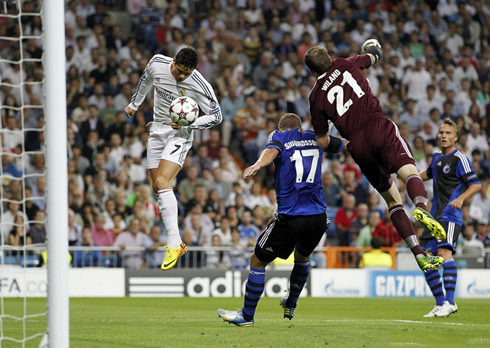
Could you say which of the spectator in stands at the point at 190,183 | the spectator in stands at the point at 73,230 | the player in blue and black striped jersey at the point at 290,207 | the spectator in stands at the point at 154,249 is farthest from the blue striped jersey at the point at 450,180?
the spectator in stands at the point at 73,230

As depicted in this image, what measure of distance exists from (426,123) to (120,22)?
26.2 feet

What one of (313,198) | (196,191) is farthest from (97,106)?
(313,198)

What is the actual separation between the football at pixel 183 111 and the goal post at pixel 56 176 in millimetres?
3817

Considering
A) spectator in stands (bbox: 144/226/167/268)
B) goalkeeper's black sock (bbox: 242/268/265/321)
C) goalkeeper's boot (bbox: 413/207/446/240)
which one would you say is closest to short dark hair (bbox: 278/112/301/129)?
goalkeeper's black sock (bbox: 242/268/265/321)

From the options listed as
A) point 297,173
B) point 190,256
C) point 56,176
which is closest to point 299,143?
point 297,173

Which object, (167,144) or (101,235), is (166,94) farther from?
(101,235)

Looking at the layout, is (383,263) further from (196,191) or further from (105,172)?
(105,172)

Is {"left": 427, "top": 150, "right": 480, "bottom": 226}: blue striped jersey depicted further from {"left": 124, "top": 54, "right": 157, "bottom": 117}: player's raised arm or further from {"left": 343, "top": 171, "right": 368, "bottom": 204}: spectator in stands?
{"left": 343, "top": 171, "right": 368, "bottom": 204}: spectator in stands

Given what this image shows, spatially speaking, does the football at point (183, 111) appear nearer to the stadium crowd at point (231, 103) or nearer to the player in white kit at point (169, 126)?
the player in white kit at point (169, 126)

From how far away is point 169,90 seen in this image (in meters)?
9.66

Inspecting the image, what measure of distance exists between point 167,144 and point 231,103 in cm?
966

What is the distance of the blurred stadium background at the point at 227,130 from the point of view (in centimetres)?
1576

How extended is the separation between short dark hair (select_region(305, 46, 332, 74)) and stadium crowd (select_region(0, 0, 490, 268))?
7.41 meters

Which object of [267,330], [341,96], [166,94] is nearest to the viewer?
[267,330]
